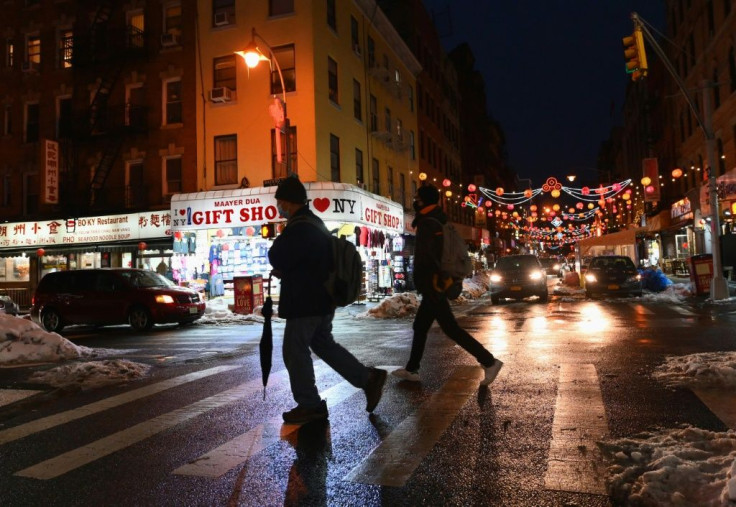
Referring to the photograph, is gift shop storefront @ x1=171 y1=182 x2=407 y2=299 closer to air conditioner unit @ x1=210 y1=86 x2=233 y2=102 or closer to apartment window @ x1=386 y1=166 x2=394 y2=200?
air conditioner unit @ x1=210 y1=86 x2=233 y2=102

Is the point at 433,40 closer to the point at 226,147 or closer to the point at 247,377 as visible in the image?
the point at 226,147

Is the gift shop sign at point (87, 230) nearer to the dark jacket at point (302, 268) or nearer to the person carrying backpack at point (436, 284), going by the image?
the person carrying backpack at point (436, 284)

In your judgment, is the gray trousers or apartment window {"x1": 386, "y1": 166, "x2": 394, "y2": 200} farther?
apartment window {"x1": 386, "y1": 166, "x2": 394, "y2": 200}

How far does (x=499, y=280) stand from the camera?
21000mm

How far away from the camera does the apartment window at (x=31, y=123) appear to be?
91.2 feet

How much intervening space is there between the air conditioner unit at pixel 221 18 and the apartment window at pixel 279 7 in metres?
1.93

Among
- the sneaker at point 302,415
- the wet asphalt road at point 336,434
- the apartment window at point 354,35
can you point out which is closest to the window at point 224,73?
the apartment window at point 354,35

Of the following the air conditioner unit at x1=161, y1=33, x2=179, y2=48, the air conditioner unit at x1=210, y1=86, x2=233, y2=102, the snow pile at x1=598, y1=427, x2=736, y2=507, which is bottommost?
the snow pile at x1=598, y1=427, x2=736, y2=507

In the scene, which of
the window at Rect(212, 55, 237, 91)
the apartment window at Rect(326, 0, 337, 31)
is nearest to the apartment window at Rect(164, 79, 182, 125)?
the window at Rect(212, 55, 237, 91)

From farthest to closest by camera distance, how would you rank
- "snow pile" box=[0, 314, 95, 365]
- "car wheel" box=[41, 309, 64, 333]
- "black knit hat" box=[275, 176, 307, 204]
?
"car wheel" box=[41, 309, 64, 333] < "snow pile" box=[0, 314, 95, 365] < "black knit hat" box=[275, 176, 307, 204]

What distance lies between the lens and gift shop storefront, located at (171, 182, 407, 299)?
73.5 feet

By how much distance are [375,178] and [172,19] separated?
11524 millimetres

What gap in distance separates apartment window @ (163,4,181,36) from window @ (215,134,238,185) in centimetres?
515

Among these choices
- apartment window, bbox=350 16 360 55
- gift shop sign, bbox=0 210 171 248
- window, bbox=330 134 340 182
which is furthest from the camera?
apartment window, bbox=350 16 360 55
